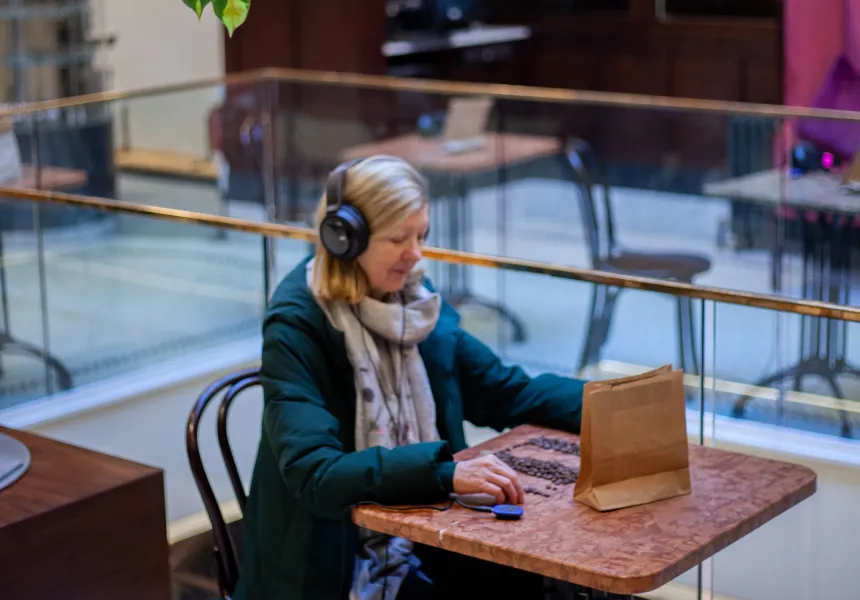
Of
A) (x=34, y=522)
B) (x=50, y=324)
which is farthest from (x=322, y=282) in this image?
(x=50, y=324)

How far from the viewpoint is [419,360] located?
232 centimetres

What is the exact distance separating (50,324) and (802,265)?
8.22 feet

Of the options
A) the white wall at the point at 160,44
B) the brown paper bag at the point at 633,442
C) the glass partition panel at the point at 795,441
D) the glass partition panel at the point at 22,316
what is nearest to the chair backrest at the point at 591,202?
the glass partition panel at the point at 22,316

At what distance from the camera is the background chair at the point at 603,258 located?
4434 millimetres

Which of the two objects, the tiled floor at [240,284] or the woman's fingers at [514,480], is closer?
the woman's fingers at [514,480]

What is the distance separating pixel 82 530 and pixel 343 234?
26.6 inches

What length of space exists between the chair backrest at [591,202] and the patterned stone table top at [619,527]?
3175 millimetres

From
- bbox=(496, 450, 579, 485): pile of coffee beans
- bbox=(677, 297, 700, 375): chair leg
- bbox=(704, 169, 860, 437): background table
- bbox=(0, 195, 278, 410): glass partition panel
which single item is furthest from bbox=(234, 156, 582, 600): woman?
bbox=(704, 169, 860, 437): background table

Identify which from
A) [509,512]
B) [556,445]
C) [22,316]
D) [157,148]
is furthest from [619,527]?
[157,148]

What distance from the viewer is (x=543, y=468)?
2.13 metres

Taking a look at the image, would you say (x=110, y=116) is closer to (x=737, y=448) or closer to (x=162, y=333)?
(x=162, y=333)

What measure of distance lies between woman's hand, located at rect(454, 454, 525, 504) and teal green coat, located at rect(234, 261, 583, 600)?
0.06ft

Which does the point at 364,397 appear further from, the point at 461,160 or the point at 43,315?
the point at 461,160

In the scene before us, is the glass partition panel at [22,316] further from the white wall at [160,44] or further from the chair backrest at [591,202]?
the white wall at [160,44]
